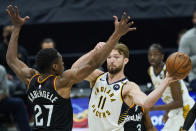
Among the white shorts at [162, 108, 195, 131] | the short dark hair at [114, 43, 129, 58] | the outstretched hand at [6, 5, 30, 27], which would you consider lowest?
the white shorts at [162, 108, 195, 131]

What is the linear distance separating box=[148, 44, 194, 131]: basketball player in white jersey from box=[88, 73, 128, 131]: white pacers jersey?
4.86ft

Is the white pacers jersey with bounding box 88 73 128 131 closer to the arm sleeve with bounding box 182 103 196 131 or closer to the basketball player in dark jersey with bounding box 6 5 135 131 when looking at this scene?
the basketball player in dark jersey with bounding box 6 5 135 131

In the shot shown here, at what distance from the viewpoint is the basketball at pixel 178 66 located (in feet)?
17.4

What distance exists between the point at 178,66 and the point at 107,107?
1.12 metres

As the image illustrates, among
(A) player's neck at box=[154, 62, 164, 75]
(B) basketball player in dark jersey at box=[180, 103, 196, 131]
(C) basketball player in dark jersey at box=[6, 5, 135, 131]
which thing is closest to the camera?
(C) basketball player in dark jersey at box=[6, 5, 135, 131]

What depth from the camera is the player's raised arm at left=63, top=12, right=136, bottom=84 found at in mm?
5082

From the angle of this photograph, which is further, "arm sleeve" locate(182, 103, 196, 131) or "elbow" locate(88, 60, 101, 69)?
"arm sleeve" locate(182, 103, 196, 131)

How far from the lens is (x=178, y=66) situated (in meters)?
5.38

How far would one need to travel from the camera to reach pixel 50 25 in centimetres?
1255

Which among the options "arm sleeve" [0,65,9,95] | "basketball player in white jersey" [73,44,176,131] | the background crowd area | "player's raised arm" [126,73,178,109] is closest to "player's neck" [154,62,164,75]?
the background crowd area

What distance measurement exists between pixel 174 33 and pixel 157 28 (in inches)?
20.2

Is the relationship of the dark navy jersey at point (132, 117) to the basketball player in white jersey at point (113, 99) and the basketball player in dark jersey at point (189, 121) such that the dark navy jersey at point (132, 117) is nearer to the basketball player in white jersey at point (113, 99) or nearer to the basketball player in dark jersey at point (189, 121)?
the basketball player in white jersey at point (113, 99)

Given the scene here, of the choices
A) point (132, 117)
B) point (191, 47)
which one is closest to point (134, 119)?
point (132, 117)

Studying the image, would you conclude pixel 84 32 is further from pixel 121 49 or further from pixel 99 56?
pixel 99 56
